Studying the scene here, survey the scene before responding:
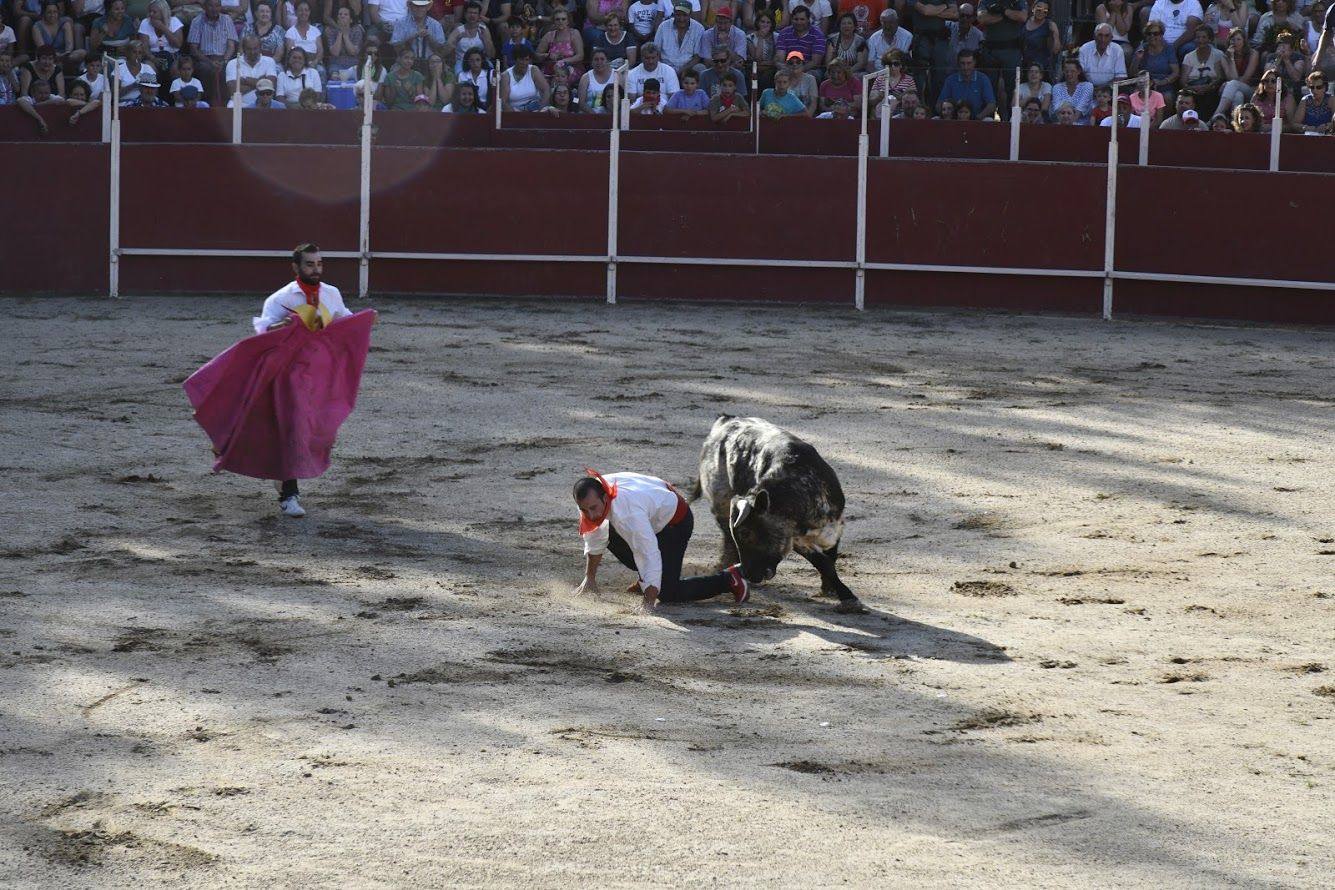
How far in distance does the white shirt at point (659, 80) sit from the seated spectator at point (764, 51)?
77 centimetres

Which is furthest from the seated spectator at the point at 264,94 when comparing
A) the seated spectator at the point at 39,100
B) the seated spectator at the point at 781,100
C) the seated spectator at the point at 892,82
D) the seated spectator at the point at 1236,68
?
the seated spectator at the point at 1236,68

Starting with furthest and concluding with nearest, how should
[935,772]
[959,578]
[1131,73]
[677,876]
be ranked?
[1131,73] → [959,578] → [935,772] → [677,876]

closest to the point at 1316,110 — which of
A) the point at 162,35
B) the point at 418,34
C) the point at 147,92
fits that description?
the point at 418,34

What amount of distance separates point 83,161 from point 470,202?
129 inches

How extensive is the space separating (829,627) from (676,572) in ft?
2.09

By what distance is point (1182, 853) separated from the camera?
4.39 metres

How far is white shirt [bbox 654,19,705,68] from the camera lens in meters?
17.6

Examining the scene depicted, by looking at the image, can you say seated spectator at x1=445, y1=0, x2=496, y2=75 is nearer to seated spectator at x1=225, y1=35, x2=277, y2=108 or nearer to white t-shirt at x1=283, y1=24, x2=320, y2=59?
white t-shirt at x1=283, y1=24, x2=320, y2=59

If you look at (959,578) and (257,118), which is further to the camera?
(257,118)

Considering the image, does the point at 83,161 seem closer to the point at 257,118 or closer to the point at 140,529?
the point at 257,118

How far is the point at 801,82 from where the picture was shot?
56.3ft

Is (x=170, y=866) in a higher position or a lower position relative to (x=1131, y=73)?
lower

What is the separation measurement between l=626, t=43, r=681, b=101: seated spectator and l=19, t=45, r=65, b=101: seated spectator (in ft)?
16.6

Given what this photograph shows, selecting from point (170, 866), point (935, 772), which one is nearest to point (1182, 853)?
point (935, 772)
